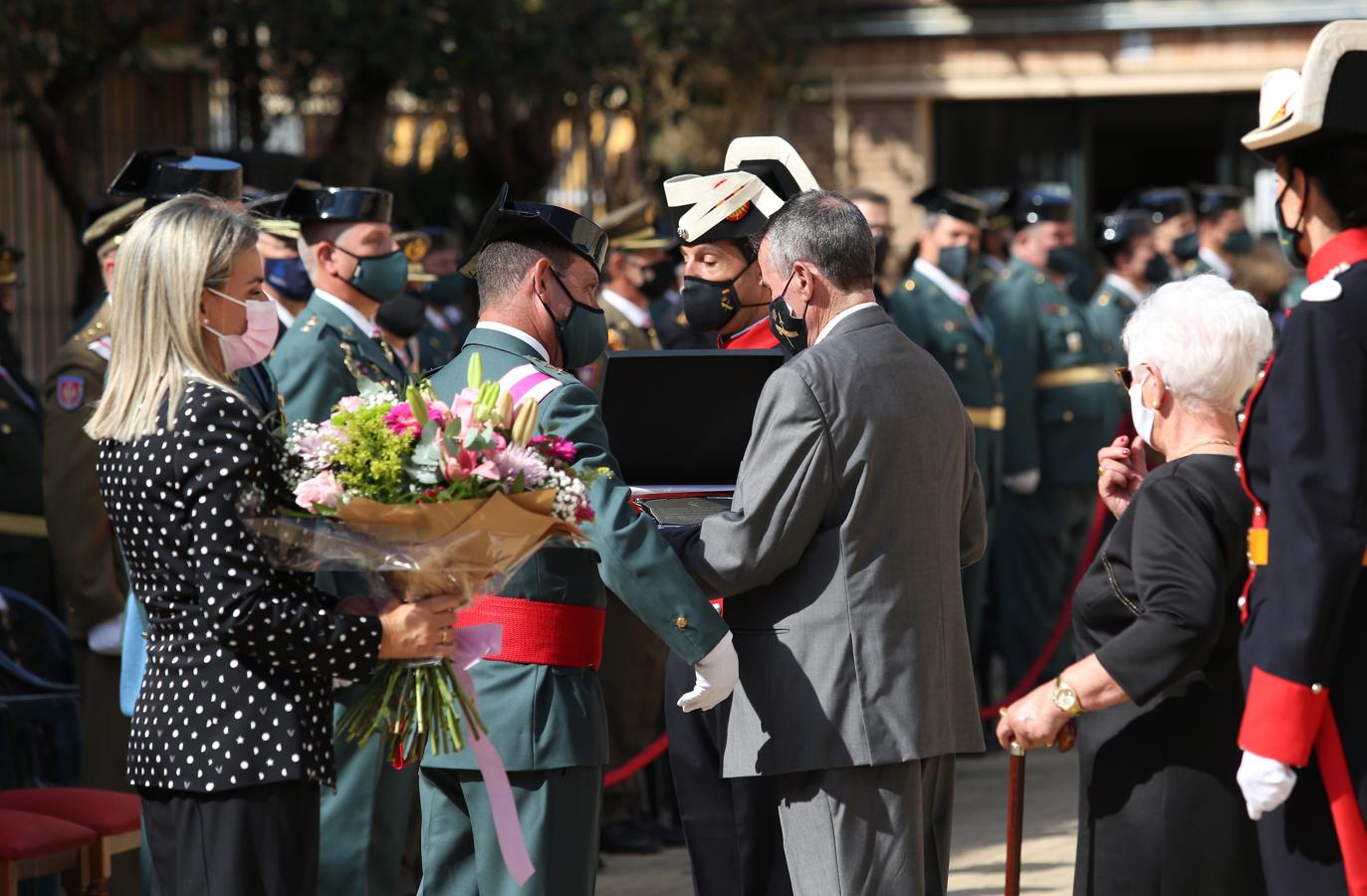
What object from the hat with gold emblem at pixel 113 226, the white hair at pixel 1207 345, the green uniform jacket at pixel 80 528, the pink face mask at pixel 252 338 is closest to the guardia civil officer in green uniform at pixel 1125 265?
the hat with gold emblem at pixel 113 226

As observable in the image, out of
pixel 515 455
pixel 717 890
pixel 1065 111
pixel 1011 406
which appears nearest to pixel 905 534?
pixel 515 455

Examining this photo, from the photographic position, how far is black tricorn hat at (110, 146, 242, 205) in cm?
560

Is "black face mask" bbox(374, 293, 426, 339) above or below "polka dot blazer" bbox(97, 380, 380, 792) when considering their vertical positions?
above

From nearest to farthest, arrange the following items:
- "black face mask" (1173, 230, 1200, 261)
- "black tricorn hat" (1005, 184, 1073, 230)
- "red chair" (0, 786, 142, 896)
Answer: "red chair" (0, 786, 142, 896)
"black tricorn hat" (1005, 184, 1073, 230)
"black face mask" (1173, 230, 1200, 261)

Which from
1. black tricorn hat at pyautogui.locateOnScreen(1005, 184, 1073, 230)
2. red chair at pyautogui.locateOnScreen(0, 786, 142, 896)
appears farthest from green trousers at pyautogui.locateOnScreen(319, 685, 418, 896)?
black tricorn hat at pyautogui.locateOnScreen(1005, 184, 1073, 230)

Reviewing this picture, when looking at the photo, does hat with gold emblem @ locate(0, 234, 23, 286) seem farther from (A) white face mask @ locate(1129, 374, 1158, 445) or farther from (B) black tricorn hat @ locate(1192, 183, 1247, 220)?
(B) black tricorn hat @ locate(1192, 183, 1247, 220)

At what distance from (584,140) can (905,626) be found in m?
11.8

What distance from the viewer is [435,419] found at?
10.8 feet

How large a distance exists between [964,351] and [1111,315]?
1.75 m

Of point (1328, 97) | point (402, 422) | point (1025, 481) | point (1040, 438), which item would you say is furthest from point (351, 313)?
point (1040, 438)

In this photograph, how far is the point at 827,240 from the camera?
13.0 feet

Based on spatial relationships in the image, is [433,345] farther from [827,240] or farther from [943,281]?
[827,240]

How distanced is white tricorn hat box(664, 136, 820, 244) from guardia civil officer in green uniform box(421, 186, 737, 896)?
100 cm

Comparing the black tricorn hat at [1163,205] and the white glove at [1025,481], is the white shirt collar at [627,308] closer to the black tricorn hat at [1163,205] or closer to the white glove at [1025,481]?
the white glove at [1025,481]
